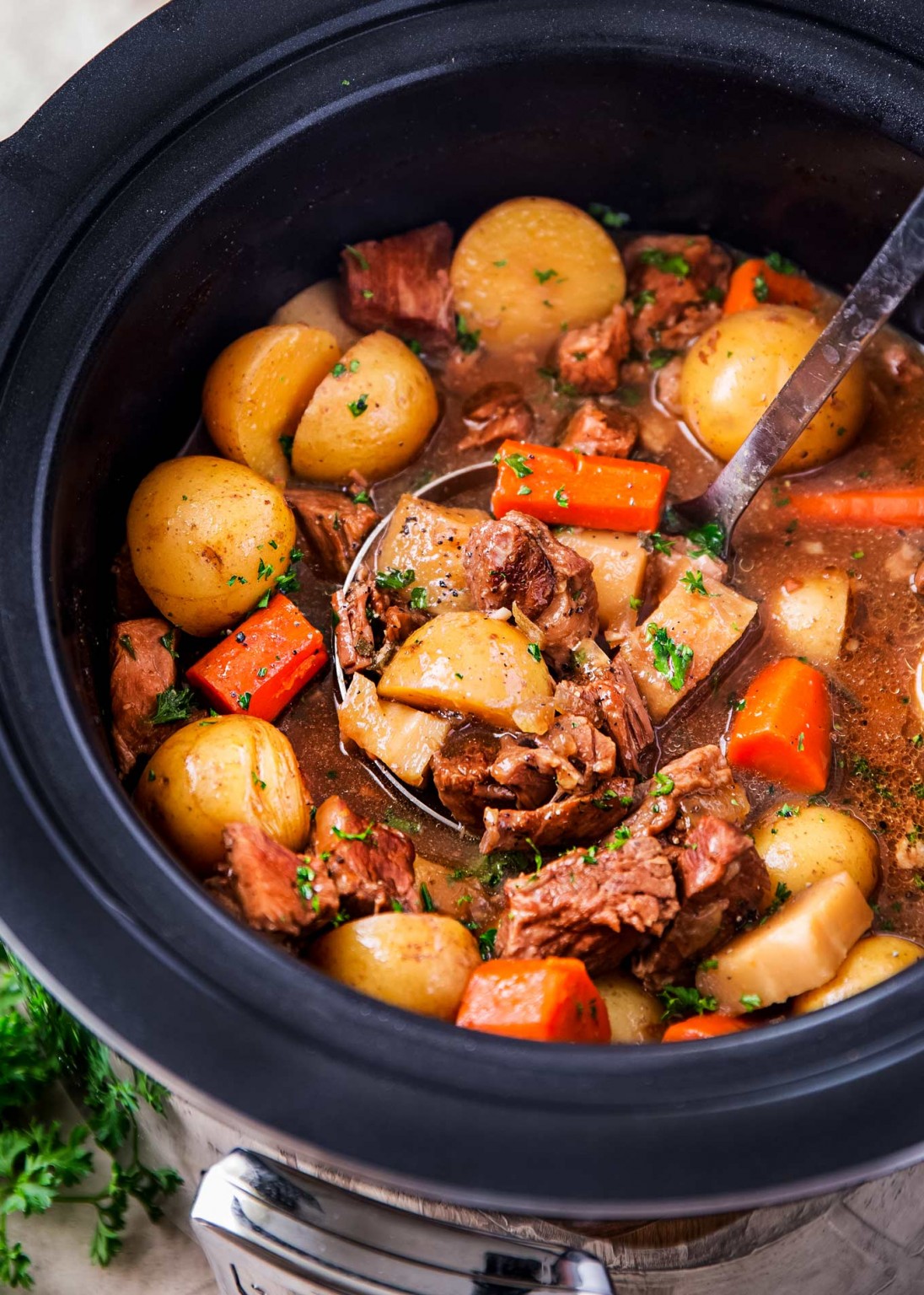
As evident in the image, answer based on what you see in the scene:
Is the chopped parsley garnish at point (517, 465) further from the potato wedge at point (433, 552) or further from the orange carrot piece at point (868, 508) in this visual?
the orange carrot piece at point (868, 508)

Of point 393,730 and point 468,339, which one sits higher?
point 468,339

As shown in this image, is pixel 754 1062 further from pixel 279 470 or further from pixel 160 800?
pixel 279 470

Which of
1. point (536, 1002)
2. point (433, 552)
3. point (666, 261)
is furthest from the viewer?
point (666, 261)

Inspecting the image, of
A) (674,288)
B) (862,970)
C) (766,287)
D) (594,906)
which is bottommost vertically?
(862,970)

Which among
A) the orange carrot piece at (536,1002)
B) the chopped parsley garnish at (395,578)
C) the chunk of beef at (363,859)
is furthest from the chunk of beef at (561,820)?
the chopped parsley garnish at (395,578)

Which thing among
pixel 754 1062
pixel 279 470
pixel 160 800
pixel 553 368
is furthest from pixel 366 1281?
pixel 553 368

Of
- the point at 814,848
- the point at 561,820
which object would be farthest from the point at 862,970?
the point at 561,820

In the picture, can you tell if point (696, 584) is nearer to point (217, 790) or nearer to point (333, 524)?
point (333, 524)

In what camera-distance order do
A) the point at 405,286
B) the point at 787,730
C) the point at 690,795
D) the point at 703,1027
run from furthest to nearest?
the point at 405,286 → the point at 787,730 → the point at 690,795 → the point at 703,1027
